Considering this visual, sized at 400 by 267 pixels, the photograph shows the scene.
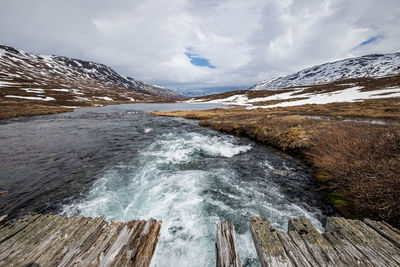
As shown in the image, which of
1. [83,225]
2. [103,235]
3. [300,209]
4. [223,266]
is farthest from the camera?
[300,209]

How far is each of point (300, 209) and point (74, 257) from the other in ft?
28.0

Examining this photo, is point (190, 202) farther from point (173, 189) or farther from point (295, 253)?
point (295, 253)

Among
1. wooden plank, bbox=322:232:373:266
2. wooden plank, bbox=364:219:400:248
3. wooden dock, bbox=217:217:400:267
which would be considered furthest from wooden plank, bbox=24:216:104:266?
wooden plank, bbox=364:219:400:248

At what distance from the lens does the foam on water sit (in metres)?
5.75

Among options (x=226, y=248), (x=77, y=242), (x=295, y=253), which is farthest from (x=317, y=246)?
(x=77, y=242)

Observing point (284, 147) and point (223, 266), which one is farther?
point (284, 147)

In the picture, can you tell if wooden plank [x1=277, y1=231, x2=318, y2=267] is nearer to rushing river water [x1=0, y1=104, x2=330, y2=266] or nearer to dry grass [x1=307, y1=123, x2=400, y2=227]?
rushing river water [x1=0, y1=104, x2=330, y2=266]

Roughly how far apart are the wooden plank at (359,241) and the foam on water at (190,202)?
8.63ft

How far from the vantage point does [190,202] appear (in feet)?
26.6

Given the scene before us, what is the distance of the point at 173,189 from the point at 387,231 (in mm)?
8277

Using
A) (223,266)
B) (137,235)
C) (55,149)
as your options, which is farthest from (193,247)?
(55,149)

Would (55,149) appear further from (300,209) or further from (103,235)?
(300,209)

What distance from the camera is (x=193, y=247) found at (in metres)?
5.68

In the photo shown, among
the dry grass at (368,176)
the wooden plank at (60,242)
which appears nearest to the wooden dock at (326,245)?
the dry grass at (368,176)
